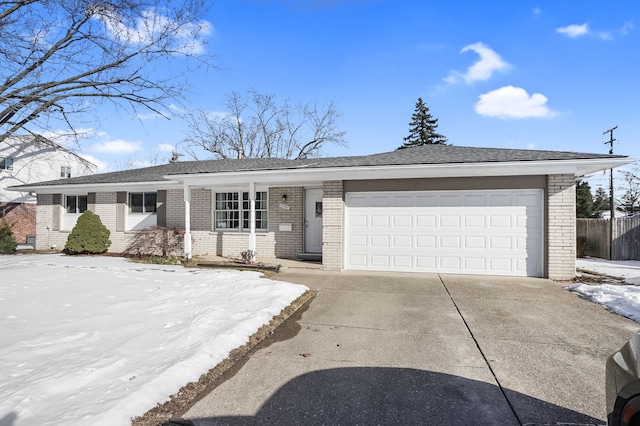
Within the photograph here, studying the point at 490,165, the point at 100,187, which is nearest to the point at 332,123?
the point at 100,187

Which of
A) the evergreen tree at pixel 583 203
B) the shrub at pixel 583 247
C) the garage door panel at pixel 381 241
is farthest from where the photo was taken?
the evergreen tree at pixel 583 203

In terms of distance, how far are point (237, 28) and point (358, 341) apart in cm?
820

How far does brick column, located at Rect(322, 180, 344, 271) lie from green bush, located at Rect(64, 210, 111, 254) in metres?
8.83

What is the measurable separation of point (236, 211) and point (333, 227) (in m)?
4.36

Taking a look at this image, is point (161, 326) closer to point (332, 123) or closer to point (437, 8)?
point (437, 8)

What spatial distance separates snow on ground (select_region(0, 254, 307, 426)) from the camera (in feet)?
8.45

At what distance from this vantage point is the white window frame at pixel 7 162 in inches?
861

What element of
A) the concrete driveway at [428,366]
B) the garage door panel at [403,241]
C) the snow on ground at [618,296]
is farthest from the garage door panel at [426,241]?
the snow on ground at [618,296]

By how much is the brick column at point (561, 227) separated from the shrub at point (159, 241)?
11069 millimetres

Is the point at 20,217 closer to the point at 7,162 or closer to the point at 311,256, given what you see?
the point at 7,162

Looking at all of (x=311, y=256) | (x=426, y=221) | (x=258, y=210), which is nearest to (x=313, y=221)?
(x=311, y=256)

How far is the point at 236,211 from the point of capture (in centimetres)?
1198

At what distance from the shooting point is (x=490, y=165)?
25.7 feet

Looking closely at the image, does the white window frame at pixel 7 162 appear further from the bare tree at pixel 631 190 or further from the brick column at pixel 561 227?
the bare tree at pixel 631 190
